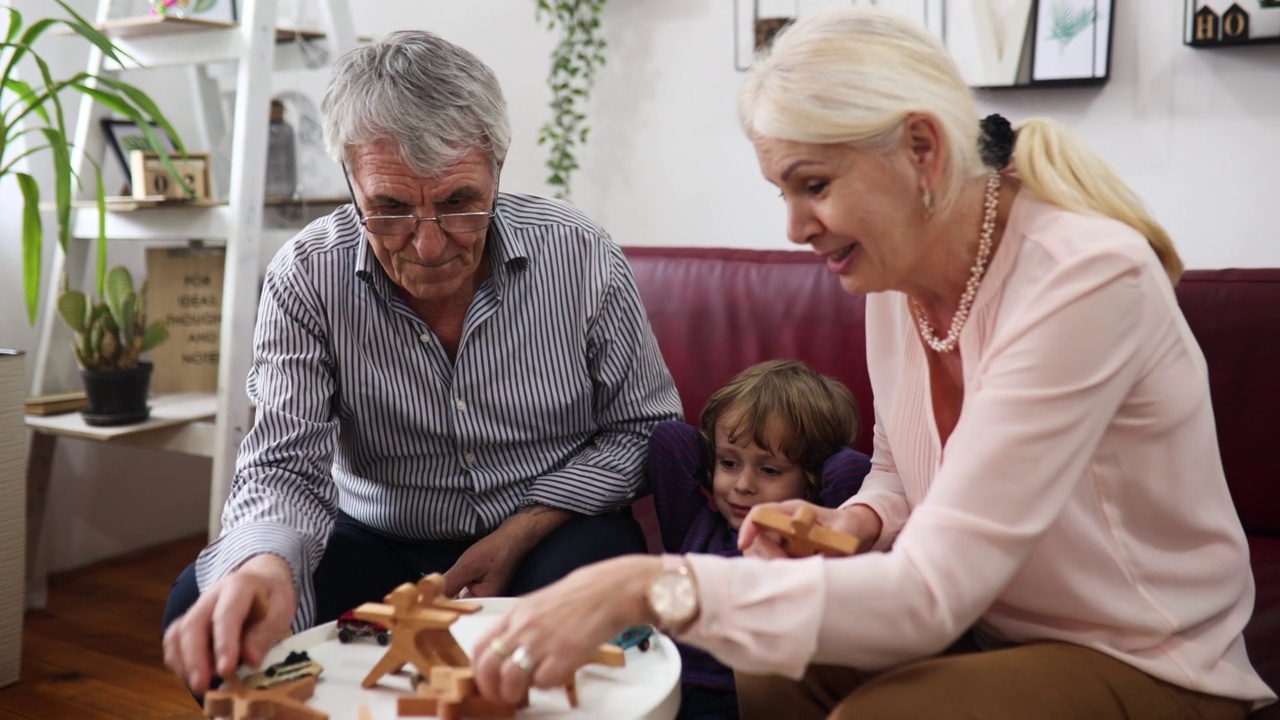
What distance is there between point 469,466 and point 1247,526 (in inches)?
49.0

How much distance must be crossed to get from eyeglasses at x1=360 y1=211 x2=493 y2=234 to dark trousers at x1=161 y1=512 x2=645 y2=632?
0.47m

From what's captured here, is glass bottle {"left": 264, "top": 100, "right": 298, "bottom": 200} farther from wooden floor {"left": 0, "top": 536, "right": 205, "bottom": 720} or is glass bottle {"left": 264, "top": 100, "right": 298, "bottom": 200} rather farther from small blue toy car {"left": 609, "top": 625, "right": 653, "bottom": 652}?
small blue toy car {"left": 609, "top": 625, "right": 653, "bottom": 652}

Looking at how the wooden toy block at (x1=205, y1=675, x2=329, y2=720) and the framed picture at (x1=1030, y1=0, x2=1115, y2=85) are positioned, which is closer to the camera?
the wooden toy block at (x1=205, y1=675, x2=329, y2=720)

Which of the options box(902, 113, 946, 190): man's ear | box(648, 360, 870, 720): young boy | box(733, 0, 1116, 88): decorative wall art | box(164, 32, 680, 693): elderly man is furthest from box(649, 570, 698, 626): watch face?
box(733, 0, 1116, 88): decorative wall art

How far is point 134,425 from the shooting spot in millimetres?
2646

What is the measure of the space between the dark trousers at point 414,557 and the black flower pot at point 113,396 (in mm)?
1042

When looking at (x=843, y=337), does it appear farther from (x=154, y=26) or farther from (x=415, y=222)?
(x=154, y=26)

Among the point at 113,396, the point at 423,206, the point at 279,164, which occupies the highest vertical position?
the point at 279,164

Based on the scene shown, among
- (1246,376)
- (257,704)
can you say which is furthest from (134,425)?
(1246,376)

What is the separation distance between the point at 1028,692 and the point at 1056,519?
17 cm

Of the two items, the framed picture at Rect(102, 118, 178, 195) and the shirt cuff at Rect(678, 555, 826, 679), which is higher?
the framed picture at Rect(102, 118, 178, 195)

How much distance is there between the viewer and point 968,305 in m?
1.26

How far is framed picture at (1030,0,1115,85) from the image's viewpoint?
227cm

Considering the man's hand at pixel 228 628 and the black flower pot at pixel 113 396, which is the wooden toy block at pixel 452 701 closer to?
the man's hand at pixel 228 628
